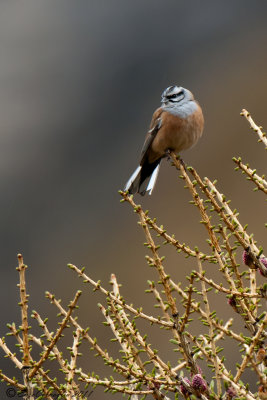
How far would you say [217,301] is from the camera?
747 centimetres

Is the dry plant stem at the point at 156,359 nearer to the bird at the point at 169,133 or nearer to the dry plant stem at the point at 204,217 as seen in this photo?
the dry plant stem at the point at 204,217

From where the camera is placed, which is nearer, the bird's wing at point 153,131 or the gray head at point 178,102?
the gray head at point 178,102

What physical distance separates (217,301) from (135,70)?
4.26 metres

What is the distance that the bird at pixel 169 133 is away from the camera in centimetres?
406

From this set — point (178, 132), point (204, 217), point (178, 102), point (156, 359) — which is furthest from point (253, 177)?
point (178, 102)

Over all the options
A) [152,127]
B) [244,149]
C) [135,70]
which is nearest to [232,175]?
[244,149]

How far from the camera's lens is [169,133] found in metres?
4.08

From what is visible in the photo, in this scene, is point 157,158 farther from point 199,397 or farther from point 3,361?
point 3,361

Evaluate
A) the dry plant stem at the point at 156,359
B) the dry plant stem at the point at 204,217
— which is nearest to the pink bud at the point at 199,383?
the dry plant stem at the point at 156,359

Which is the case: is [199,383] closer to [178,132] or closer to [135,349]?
[135,349]

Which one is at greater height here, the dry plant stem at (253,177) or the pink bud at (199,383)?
the dry plant stem at (253,177)

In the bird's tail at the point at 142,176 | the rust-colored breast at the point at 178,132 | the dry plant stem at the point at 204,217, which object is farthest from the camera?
the bird's tail at the point at 142,176

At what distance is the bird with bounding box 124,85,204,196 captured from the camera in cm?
406

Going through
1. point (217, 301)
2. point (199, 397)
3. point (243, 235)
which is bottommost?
point (199, 397)
